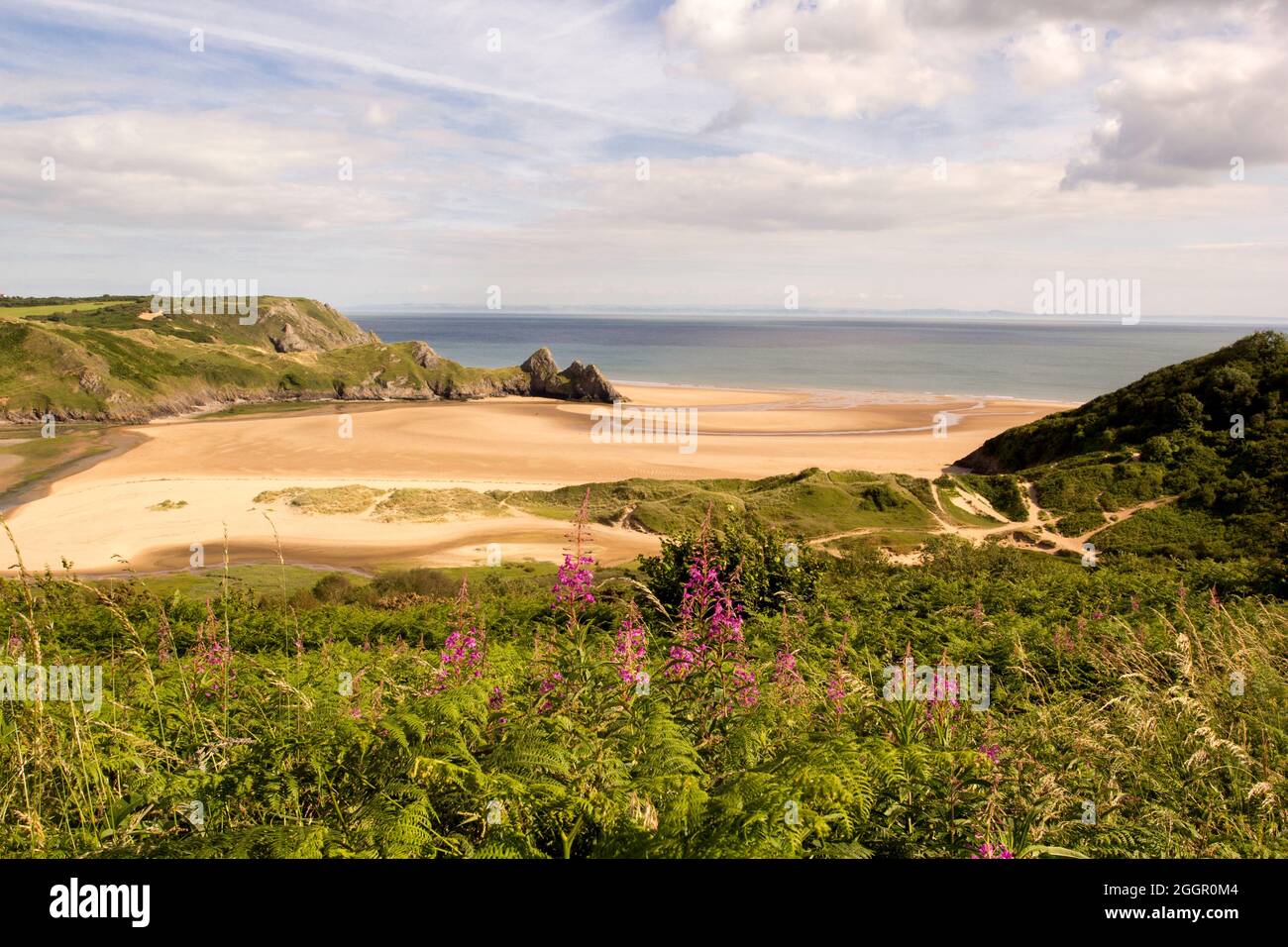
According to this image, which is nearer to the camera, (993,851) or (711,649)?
(993,851)

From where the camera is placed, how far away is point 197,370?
8044cm

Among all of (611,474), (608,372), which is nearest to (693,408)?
(611,474)

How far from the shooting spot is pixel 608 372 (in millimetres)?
121000

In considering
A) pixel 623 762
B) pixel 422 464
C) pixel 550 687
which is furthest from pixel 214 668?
pixel 422 464

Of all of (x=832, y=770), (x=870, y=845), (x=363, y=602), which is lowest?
(x=363, y=602)

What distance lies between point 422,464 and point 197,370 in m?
46.7

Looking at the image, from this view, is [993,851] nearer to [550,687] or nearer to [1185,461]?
[550,687]

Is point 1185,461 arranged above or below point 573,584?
below

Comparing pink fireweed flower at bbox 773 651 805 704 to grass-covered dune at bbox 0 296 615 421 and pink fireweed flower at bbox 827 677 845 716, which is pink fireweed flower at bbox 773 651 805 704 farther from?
grass-covered dune at bbox 0 296 615 421

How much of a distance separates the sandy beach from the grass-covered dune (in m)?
5.85

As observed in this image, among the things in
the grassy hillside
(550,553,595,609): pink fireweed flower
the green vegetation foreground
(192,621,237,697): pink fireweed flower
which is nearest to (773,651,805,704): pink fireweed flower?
the green vegetation foreground

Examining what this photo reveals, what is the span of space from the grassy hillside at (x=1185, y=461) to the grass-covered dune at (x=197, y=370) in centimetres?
5792
